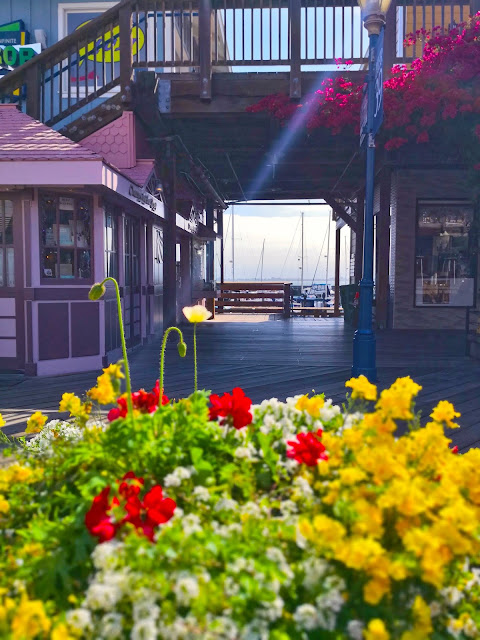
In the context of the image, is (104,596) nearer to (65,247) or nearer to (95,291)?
(95,291)

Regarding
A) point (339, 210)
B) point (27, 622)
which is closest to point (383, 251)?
point (339, 210)

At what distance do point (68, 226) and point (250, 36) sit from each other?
12.7 feet

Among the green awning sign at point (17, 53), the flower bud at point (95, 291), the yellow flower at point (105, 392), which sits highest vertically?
the green awning sign at point (17, 53)

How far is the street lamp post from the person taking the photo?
6176 millimetres

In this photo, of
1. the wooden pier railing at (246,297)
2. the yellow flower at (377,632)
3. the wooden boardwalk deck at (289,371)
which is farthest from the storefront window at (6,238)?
the wooden pier railing at (246,297)

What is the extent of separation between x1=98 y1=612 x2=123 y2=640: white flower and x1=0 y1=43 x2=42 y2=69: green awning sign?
1256cm

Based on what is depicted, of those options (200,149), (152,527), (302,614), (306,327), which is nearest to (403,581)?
(302,614)

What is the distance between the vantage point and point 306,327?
1460cm

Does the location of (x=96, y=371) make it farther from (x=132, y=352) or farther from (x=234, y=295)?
(x=234, y=295)

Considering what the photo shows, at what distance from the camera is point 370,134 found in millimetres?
6434

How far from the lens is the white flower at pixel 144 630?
3.72 feet

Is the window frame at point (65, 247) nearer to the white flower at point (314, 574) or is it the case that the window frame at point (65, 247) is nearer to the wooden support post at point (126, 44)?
the wooden support post at point (126, 44)

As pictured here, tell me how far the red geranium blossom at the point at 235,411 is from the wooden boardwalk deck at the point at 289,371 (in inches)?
113

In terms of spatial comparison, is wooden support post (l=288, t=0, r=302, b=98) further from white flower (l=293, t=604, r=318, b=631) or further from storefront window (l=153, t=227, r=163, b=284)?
white flower (l=293, t=604, r=318, b=631)
